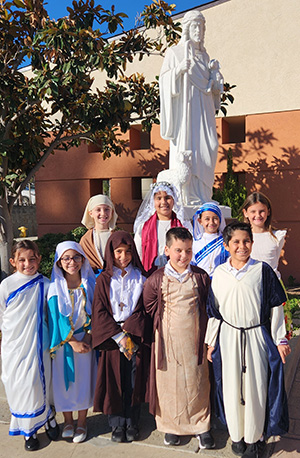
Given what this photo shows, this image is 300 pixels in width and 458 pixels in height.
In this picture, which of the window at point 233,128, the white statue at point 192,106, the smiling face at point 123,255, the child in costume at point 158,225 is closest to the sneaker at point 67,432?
the smiling face at point 123,255

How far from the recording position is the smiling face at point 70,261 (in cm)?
260

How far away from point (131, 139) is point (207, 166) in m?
3.93

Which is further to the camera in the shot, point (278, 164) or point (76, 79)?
point (278, 164)

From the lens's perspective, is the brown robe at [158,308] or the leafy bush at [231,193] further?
the leafy bush at [231,193]

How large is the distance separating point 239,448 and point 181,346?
69cm

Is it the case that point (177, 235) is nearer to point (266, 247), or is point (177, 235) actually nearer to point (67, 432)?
point (266, 247)

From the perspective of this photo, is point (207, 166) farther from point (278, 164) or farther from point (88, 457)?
point (88, 457)

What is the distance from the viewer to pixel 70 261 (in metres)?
2.60

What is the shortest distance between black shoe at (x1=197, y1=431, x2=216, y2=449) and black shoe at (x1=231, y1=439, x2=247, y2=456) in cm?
13

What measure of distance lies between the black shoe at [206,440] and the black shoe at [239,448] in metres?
0.13

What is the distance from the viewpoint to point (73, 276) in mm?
2697

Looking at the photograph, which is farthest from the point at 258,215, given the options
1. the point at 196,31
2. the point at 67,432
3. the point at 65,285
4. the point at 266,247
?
the point at 196,31

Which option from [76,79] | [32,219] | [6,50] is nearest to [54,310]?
[76,79]

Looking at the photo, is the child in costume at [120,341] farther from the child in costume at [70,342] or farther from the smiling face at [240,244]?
the smiling face at [240,244]
